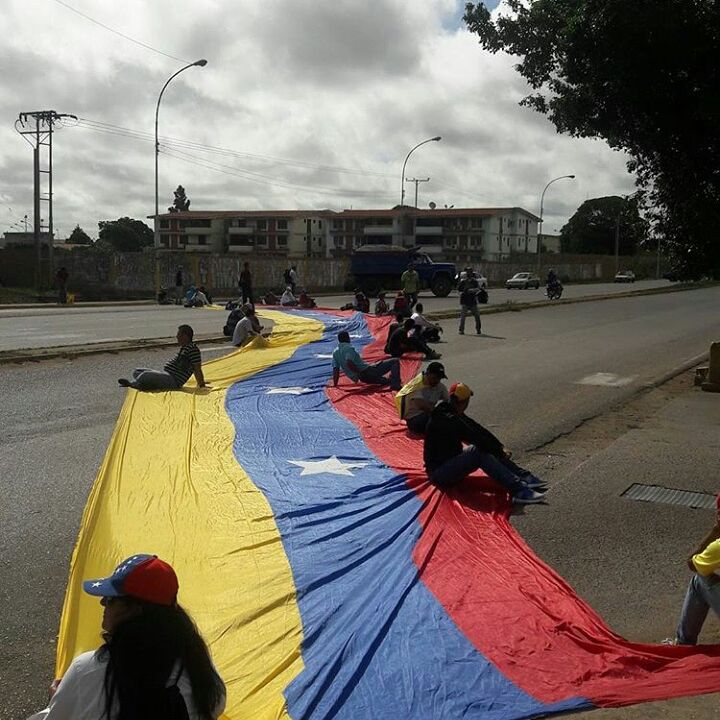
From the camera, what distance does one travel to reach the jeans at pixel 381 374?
12.7 meters

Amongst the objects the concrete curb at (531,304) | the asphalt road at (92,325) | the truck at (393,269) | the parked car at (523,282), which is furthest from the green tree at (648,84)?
the parked car at (523,282)

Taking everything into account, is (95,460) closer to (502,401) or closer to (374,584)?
(374,584)

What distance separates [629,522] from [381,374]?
21.2 feet

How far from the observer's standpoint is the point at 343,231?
11262cm

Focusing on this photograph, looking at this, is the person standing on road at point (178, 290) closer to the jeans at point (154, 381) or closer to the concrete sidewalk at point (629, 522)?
the jeans at point (154, 381)

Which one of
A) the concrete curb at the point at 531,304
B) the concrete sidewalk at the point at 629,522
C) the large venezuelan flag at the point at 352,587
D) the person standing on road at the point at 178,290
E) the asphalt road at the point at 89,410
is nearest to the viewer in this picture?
the large venezuelan flag at the point at 352,587

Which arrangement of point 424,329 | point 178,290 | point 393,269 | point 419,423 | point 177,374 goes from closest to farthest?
point 419,423, point 177,374, point 424,329, point 178,290, point 393,269

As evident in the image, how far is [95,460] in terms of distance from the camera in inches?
322

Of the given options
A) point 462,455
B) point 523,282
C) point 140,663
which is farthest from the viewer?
point 523,282

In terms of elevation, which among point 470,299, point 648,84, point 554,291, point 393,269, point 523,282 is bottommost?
point 470,299

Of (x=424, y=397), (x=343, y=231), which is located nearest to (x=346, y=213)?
(x=343, y=231)

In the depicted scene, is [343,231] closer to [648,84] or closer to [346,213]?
[346,213]

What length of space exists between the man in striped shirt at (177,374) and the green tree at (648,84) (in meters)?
6.31

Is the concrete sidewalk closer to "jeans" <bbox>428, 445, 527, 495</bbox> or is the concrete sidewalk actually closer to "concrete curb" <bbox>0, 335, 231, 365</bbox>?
"jeans" <bbox>428, 445, 527, 495</bbox>
